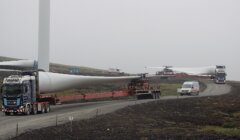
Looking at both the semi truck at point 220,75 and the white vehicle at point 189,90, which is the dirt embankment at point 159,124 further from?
the semi truck at point 220,75

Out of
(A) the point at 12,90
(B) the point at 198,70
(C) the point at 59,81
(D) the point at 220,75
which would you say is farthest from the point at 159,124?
(B) the point at 198,70

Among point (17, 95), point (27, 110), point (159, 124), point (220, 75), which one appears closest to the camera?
point (159, 124)

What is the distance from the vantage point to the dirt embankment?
103ft

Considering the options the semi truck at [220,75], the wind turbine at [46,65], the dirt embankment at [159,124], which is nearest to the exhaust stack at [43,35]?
the wind turbine at [46,65]

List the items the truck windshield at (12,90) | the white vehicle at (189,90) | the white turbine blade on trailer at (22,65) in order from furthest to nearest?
the white vehicle at (189,90) < the white turbine blade on trailer at (22,65) < the truck windshield at (12,90)

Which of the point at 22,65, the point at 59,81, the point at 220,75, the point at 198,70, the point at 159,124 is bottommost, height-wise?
the point at 159,124

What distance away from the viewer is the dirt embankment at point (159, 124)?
31284mm

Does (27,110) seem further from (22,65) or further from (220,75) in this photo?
(220,75)

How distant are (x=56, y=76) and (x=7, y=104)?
7899 millimetres

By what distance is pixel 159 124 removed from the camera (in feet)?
129

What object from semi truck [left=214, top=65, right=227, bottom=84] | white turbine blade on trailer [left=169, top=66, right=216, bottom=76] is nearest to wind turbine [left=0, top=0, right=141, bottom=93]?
semi truck [left=214, top=65, right=227, bottom=84]

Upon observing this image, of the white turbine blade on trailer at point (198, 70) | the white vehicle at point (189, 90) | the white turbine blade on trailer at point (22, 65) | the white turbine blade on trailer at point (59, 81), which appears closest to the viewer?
the white turbine blade on trailer at point (59, 81)

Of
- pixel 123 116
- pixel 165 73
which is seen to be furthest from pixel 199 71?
pixel 123 116

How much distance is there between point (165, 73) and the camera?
12925cm
